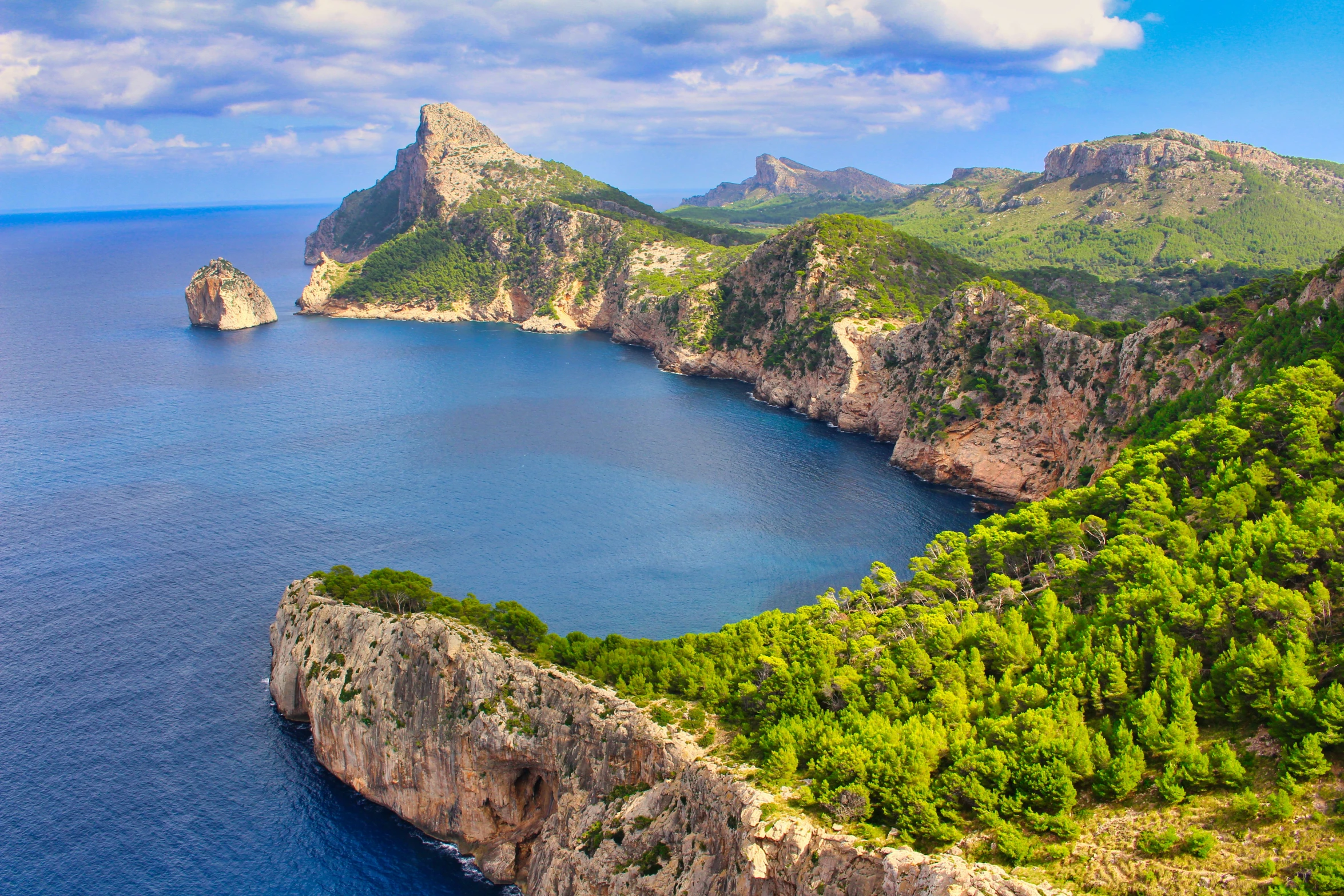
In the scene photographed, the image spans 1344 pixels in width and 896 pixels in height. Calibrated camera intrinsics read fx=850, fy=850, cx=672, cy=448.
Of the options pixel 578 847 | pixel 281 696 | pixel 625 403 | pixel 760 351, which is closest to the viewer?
pixel 578 847

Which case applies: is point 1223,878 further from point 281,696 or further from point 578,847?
point 281,696

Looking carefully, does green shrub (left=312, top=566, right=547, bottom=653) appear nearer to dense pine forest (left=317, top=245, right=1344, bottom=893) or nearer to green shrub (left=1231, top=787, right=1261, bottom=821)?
dense pine forest (left=317, top=245, right=1344, bottom=893)

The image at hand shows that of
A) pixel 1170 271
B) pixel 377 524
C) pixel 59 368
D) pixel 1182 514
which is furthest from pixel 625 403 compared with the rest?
pixel 1170 271

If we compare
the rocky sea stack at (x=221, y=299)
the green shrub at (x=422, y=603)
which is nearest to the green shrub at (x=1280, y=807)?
the green shrub at (x=422, y=603)

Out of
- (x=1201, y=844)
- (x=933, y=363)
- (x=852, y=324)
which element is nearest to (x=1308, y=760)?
(x=1201, y=844)

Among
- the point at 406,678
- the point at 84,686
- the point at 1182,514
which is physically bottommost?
the point at 84,686

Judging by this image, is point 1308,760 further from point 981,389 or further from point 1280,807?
point 981,389

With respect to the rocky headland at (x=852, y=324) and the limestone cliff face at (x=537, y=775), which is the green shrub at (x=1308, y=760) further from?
the rocky headland at (x=852, y=324)
